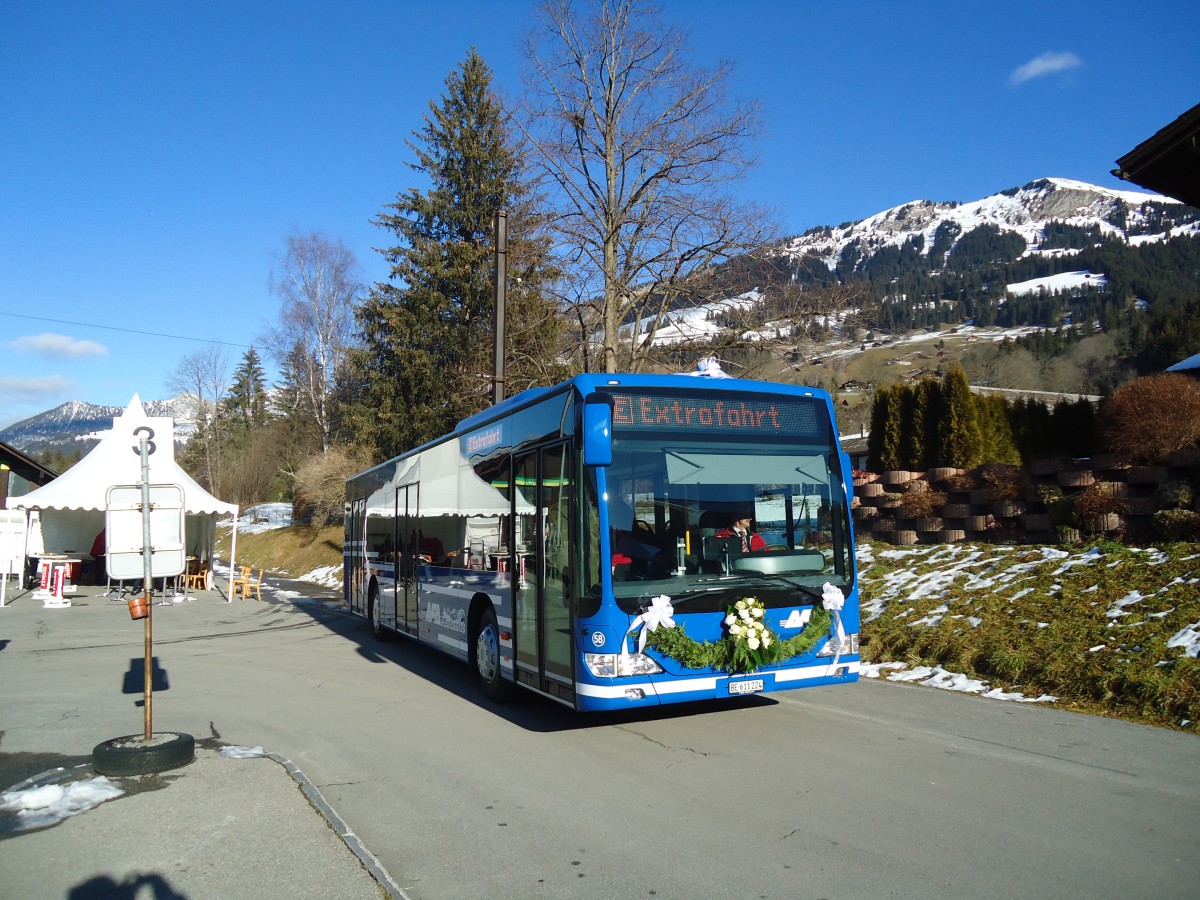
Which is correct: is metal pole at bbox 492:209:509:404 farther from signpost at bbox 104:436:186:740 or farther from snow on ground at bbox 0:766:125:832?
snow on ground at bbox 0:766:125:832

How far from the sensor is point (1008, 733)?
7648 millimetres

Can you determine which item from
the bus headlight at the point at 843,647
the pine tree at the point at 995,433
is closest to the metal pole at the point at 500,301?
the pine tree at the point at 995,433

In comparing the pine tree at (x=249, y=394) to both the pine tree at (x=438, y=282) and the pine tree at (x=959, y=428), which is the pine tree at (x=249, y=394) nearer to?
the pine tree at (x=438, y=282)

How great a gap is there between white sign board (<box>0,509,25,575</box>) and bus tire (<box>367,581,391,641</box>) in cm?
1496

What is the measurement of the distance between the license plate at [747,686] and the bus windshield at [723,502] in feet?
2.18

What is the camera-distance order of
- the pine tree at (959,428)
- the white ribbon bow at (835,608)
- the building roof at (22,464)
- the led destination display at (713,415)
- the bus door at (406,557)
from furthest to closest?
1. the building roof at (22,464)
2. the pine tree at (959,428)
3. the bus door at (406,557)
4. the white ribbon bow at (835,608)
5. the led destination display at (713,415)

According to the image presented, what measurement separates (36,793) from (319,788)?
1843mm

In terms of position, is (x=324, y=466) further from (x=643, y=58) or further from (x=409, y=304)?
(x=643, y=58)

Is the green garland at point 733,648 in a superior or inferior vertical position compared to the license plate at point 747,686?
superior

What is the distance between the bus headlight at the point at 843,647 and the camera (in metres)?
7.82

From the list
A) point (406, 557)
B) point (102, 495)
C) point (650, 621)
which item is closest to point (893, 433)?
point (406, 557)

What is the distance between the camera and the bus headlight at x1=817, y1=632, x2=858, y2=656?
7.82m

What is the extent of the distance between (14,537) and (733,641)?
27.2m

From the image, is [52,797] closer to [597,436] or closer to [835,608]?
[597,436]
